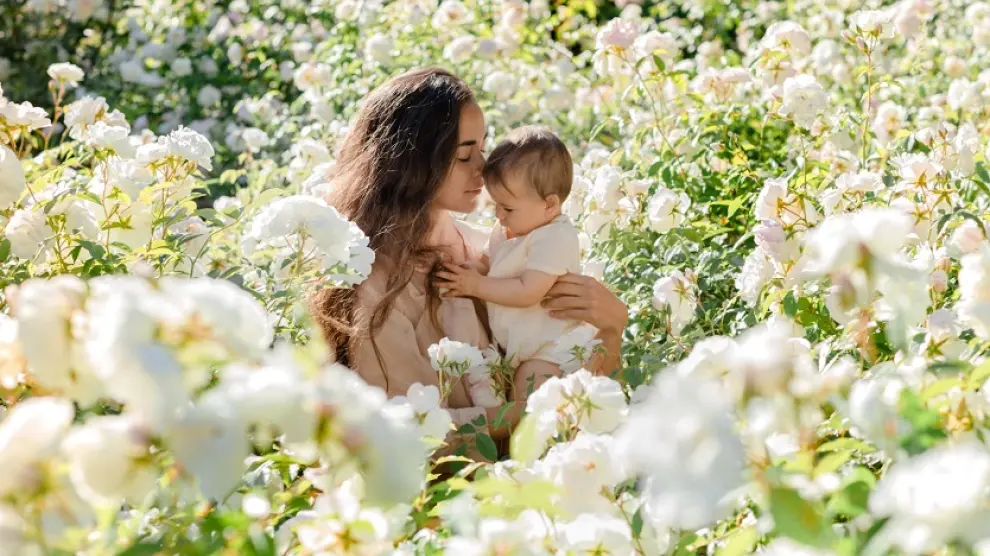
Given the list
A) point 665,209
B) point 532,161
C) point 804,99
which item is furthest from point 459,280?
point 804,99

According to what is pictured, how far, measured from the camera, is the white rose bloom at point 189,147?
169 centimetres

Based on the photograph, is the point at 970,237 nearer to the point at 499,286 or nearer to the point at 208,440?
the point at 208,440

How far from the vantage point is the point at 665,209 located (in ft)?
7.64

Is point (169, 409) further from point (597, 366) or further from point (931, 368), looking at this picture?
point (597, 366)

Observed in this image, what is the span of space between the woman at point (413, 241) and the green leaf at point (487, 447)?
0.51 meters

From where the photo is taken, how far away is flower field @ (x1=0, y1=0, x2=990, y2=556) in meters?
0.70

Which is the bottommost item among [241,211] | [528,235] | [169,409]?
[528,235]

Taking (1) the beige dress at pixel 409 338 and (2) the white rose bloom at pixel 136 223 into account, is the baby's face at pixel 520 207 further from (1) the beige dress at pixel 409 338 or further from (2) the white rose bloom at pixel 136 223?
(2) the white rose bloom at pixel 136 223

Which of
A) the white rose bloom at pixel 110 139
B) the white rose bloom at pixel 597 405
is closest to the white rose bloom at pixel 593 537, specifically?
the white rose bloom at pixel 597 405

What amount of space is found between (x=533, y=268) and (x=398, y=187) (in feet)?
1.11

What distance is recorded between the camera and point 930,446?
2.82 feet

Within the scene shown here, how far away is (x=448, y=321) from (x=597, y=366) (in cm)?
33

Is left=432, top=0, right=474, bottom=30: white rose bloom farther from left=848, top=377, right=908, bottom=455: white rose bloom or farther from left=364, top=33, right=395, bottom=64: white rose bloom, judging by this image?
left=848, top=377, right=908, bottom=455: white rose bloom

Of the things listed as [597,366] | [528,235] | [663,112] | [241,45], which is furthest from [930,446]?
[241,45]
